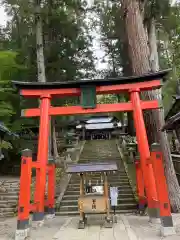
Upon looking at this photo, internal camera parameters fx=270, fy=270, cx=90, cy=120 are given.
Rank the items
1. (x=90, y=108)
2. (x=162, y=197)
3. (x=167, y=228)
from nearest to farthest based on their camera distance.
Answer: (x=167, y=228) < (x=162, y=197) < (x=90, y=108)

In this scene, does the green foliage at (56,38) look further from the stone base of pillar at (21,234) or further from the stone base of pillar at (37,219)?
the stone base of pillar at (21,234)

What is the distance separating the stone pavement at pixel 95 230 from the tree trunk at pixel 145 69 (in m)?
1.28

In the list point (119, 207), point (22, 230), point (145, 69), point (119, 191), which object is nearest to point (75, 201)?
point (119, 207)

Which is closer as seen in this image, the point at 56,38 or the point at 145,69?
the point at 145,69

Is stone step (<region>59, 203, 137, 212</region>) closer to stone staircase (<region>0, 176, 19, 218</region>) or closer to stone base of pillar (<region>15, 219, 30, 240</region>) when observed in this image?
stone staircase (<region>0, 176, 19, 218</region>)

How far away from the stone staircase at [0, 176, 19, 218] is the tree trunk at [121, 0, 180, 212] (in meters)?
6.73

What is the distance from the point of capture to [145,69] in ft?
35.1

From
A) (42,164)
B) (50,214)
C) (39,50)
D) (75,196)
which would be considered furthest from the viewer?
(39,50)

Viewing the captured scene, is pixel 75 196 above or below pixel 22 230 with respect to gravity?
above

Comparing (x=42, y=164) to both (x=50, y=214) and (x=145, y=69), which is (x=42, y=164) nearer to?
(x=50, y=214)

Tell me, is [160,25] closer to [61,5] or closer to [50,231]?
[61,5]

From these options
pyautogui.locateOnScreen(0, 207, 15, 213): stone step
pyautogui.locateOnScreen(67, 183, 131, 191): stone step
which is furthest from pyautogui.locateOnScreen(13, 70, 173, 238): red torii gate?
pyautogui.locateOnScreen(67, 183, 131, 191): stone step

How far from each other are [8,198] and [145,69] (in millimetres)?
8563

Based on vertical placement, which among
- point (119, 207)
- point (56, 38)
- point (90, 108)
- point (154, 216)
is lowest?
point (154, 216)
